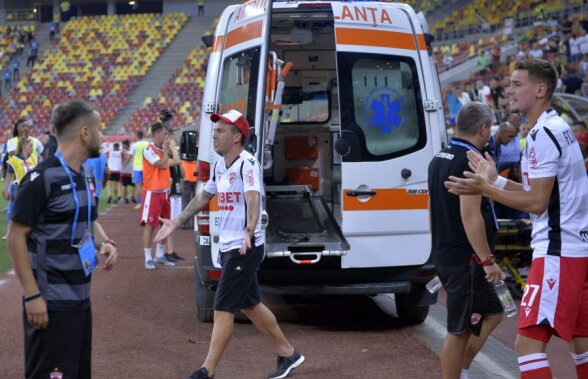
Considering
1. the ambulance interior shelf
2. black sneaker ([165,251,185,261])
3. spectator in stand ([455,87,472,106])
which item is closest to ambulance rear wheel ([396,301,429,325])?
the ambulance interior shelf

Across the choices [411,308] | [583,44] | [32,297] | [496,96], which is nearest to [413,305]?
[411,308]

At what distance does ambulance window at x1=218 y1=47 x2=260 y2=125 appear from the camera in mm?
8641

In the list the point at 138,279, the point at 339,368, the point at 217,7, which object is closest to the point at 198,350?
the point at 339,368

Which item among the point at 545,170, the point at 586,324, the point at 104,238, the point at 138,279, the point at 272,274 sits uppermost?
the point at 545,170

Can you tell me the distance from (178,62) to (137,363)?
42945mm

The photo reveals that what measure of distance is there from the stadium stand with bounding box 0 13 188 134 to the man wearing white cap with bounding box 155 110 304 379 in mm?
39395

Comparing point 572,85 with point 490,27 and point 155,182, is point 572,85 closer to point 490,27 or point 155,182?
point 155,182

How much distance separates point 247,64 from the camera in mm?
8789

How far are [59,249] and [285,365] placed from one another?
283cm

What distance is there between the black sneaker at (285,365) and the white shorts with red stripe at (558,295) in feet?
8.05

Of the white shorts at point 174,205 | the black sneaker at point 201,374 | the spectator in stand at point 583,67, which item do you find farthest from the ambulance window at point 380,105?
the spectator in stand at point 583,67

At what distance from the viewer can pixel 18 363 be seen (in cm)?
757

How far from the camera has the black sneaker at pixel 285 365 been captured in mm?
7188

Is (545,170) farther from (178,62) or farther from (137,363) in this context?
(178,62)
